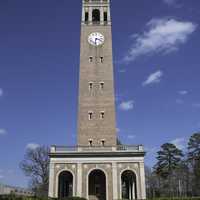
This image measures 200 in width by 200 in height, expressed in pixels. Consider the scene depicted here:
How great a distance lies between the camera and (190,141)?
70500 mm

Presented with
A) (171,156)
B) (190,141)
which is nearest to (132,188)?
(190,141)

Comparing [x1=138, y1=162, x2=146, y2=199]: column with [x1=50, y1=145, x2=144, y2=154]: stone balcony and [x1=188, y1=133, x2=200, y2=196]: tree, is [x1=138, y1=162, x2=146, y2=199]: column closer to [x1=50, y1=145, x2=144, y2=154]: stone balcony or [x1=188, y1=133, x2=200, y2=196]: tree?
[x1=50, y1=145, x2=144, y2=154]: stone balcony

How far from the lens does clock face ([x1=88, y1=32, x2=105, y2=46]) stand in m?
50.9

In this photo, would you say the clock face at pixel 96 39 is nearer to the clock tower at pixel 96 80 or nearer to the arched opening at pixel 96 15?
the clock tower at pixel 96 80

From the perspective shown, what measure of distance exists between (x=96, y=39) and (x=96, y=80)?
7.87 m

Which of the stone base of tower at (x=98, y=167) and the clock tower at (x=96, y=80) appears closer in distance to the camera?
the stone base of tower at (x=98, y=167)

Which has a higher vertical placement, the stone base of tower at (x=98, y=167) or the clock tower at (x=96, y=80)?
the clock tower at (x=96, y=80)

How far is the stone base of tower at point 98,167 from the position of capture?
3822 cm

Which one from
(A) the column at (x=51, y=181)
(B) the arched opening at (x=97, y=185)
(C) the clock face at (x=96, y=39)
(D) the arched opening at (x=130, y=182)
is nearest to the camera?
(A) the column at (x=51, y=181)

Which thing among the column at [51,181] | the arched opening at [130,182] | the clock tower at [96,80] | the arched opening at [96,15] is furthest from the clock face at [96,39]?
the column at [51,181]

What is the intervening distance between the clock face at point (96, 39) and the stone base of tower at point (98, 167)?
19.2 m

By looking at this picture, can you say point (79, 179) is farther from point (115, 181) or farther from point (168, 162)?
point (168, 162)

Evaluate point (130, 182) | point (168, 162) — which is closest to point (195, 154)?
point (168, 162)

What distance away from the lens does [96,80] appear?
4819 cm
